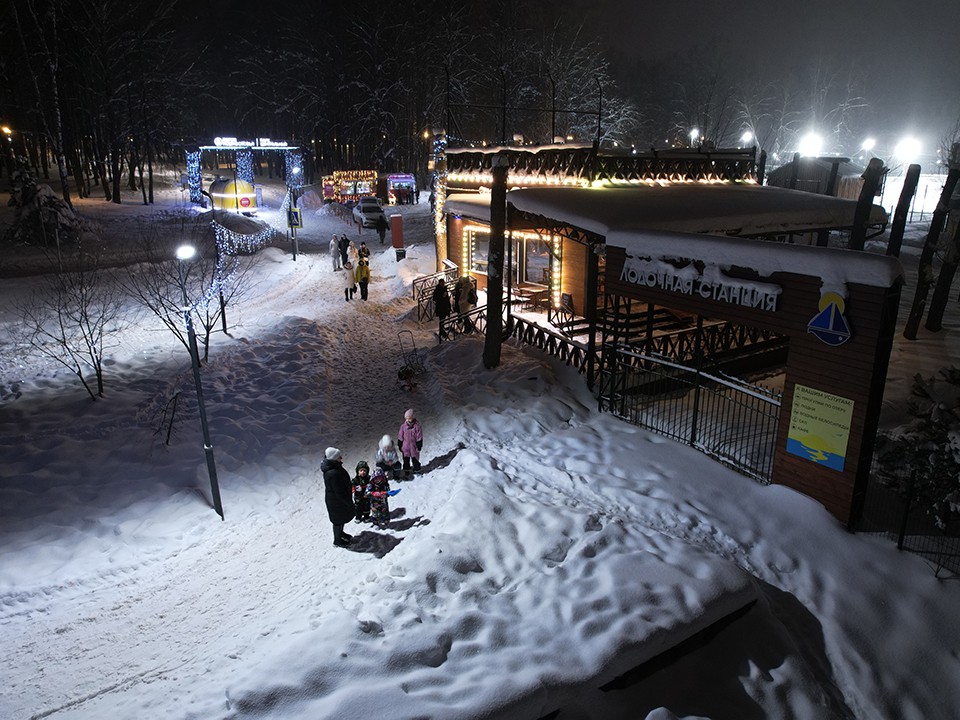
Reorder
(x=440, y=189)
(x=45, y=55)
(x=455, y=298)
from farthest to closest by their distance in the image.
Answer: (x=45, y=55)
(x=440, y=189)
(x=455, y=298)

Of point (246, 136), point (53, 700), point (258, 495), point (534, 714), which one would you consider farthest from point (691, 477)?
point (246, 136)

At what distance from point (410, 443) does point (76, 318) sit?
9.88 meters

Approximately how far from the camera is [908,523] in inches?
363

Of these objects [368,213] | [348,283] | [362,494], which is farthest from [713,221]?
[368,213]

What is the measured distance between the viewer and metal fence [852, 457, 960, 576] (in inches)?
335

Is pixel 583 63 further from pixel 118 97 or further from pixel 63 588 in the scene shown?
pixel 63 588

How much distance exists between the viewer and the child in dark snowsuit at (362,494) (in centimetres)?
A: 940

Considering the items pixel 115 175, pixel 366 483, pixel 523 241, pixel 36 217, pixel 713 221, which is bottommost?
pixel 366 483

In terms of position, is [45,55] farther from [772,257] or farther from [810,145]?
[810,145]

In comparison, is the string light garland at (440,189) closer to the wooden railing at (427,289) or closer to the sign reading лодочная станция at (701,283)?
the wooden railing at (427,289)

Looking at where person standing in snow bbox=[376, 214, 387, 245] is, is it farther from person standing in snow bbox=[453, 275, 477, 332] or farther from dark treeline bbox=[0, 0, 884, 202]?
person standing in snow bbox=[453, 275, 477, 332]

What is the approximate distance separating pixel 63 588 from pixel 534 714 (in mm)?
7249

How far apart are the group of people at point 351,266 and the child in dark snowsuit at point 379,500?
13.9 m

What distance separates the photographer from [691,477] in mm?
10117
